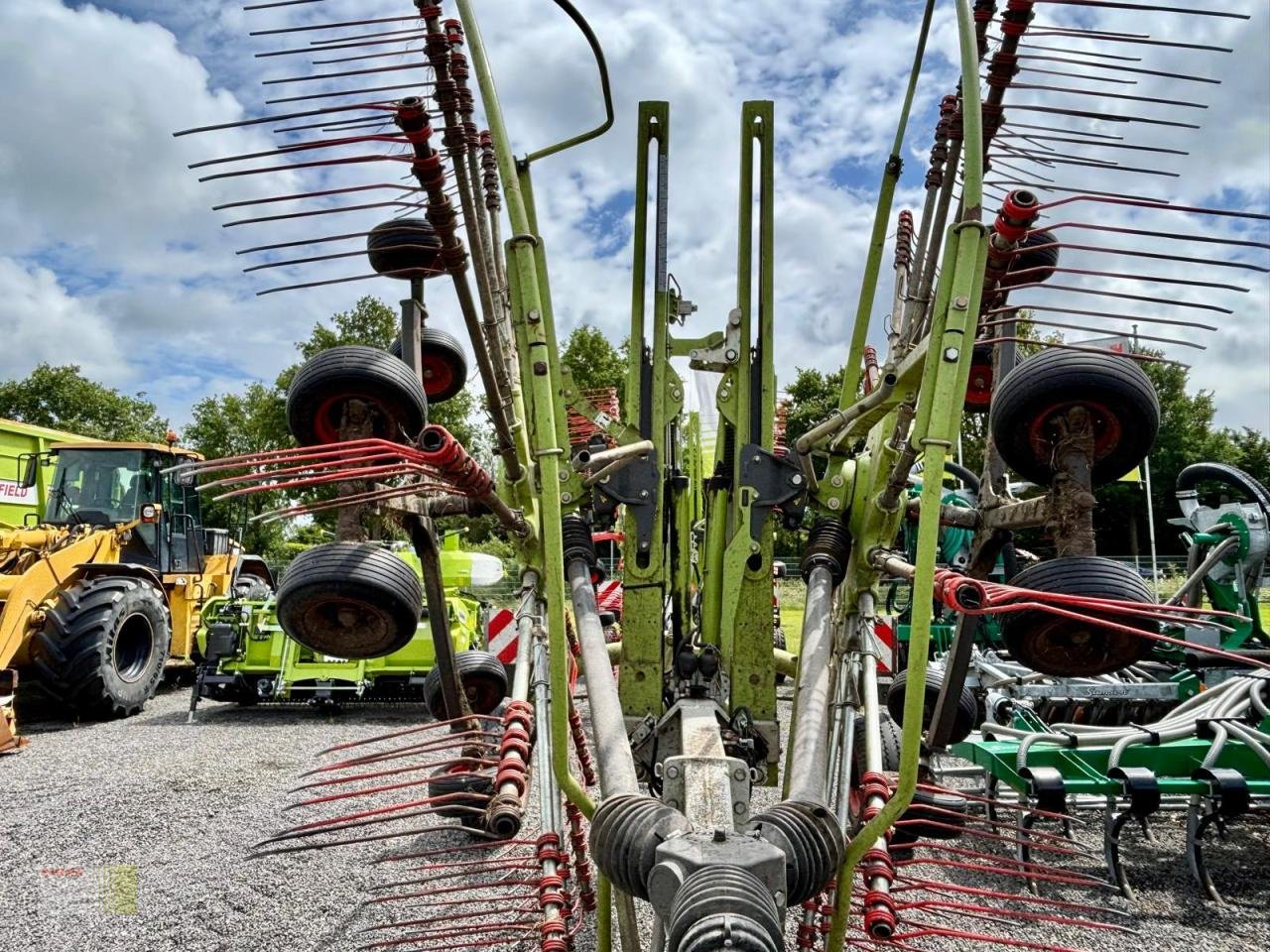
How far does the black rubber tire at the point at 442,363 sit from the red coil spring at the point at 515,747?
1.81 meters

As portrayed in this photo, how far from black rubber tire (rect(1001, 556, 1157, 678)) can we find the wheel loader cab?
9759 mm

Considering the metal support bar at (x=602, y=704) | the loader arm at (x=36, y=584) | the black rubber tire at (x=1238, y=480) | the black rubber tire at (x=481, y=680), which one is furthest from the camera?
the loader arm at (x=36, y=584)

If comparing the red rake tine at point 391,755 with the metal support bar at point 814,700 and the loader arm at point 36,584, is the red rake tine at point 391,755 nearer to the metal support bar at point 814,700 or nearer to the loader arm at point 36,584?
the metal support bar at point 814,700

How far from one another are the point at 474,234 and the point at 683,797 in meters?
1.74

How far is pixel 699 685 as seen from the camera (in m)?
3.30

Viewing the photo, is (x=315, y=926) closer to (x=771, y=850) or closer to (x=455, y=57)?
(x=771, y=850)

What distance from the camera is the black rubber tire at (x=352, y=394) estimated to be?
280cm

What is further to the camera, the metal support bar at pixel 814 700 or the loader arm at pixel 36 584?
the loader arm at pixel 36 584

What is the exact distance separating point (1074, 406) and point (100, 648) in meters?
8.43

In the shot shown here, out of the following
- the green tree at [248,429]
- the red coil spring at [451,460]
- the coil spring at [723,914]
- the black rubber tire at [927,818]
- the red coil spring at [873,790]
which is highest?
the green tree at [248,429]

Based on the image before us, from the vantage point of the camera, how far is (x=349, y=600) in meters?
2.74

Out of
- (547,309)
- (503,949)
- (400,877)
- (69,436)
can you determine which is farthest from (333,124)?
(69,436)

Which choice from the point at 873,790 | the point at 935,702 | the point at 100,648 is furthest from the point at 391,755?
the point at 100,648

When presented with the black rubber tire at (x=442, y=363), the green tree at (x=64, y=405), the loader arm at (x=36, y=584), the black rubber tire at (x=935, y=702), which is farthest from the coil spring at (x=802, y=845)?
the green tree at (x=64, y=405)
